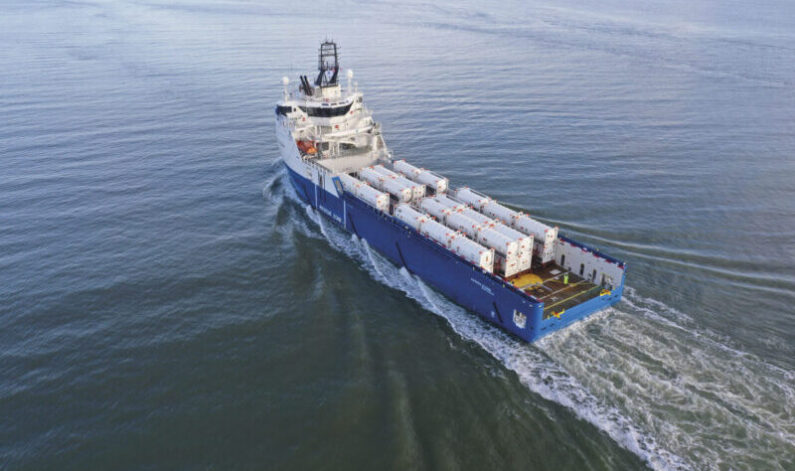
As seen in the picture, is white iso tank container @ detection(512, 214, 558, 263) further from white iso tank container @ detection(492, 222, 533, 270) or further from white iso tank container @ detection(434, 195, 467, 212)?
white iso tank container @ detection(434, 195, 467, 212)

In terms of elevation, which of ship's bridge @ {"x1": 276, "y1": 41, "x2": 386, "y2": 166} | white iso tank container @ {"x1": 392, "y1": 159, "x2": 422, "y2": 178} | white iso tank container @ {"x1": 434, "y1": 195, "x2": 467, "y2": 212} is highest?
ship's bridge @ {"x1": 276, "y1": 41, "x2": 386, "y2": 166}

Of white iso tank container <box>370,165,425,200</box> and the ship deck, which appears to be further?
white iso tank container <box>370,165,425,200</box>

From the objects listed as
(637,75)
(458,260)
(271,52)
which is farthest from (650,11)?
(458,260)

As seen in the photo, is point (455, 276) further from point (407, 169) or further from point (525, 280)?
point (407, 169)

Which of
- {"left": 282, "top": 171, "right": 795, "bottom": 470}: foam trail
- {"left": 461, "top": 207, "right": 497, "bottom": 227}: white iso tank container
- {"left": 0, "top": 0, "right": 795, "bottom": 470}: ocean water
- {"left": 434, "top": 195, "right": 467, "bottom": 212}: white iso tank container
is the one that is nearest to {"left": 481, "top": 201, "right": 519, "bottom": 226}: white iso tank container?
{"left": 461, "top": 207, "right": 497, "bottom": 227}: white iso tank container

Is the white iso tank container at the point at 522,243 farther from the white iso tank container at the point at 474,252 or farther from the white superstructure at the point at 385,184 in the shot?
the white iso tank container at the point at 474,252
